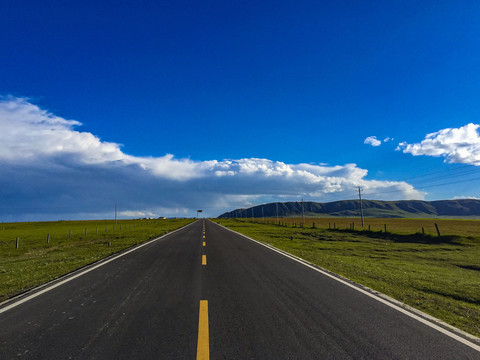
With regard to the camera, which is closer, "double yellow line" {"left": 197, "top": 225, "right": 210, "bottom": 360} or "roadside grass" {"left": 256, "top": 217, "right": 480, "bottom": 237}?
"double yellow line" {"left": 197, "top": 225, "right": 210, "bottom": 360}

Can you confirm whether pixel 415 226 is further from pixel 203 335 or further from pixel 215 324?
pixel 203 335

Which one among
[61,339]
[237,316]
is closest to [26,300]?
[61,339]

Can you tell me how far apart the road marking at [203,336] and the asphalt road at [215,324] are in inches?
0.5

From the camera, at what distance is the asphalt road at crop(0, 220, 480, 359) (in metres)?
3.65

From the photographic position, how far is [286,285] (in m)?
7.21

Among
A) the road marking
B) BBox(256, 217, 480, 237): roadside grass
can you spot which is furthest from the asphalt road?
BBox(256, 217, 480, 237): roadside grass

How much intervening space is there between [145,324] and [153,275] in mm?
4181

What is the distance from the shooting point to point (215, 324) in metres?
4.55

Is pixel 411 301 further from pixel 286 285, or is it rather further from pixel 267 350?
pixel 267 350

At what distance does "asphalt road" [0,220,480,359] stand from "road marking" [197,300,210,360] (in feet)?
0.04

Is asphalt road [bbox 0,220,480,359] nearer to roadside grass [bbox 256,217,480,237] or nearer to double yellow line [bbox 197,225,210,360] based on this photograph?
double yellow line [bbox 197,225,210,360]

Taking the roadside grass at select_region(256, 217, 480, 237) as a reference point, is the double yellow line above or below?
above

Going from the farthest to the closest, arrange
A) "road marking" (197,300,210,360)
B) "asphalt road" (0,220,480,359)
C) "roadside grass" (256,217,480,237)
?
"roadside grass" (256,217,480,237)
"asphalt road" (0,220,480,359)
"road marking" (197,300,210,360)

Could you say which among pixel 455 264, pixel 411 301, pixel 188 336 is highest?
pixel 188 336
